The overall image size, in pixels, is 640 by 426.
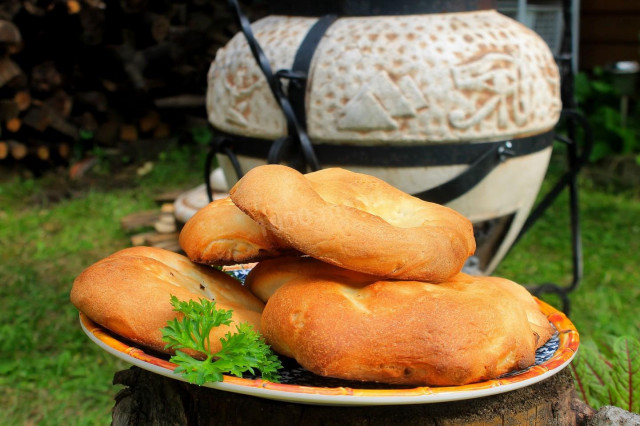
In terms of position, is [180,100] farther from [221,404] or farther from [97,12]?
[221,404]

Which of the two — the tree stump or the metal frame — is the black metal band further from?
the tree stump

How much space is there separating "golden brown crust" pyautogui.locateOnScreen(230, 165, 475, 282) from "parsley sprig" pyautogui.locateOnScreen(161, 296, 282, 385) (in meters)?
0.18

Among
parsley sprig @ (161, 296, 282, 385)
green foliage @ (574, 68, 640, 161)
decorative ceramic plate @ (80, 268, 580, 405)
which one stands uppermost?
parsley sprig @ (161, 296, 282, 385)

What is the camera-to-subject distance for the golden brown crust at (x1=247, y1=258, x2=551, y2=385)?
1.22 meters

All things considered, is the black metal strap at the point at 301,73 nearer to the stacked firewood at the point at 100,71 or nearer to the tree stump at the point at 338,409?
the tree stump at the point at 338,409

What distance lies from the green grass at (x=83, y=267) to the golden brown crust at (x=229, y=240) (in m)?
1.78

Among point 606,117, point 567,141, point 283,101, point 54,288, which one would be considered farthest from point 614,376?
point 606,117

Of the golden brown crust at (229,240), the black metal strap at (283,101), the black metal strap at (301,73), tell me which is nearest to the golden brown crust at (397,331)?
the golden brown crust at (229,240)

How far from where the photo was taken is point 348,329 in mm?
1238

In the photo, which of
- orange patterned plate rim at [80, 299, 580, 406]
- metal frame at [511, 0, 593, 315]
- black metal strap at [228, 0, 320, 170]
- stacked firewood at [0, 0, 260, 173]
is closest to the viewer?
orange patterned plate rim at [80, 299, 580, 406]

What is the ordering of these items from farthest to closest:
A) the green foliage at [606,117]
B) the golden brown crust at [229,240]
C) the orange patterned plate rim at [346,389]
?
the green foliage at [606,117], the golden brown crust at [229,240], the orange patterned plate rim at [346,389]

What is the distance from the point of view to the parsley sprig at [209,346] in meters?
1.17

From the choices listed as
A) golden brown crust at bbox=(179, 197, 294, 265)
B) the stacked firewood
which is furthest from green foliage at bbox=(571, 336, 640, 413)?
the stacked firewood

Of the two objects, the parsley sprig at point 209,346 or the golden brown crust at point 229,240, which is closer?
the parsley sprig at point 209,346
